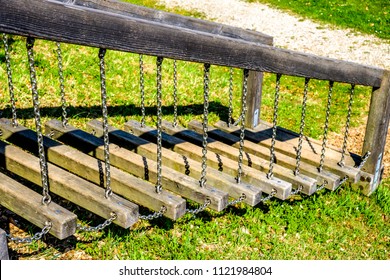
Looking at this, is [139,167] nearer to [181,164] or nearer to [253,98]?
[181,164]

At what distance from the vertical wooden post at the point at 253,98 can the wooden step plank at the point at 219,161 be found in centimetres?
111

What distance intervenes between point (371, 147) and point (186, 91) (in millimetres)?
3252

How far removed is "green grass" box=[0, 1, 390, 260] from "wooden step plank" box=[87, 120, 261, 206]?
1.64ft

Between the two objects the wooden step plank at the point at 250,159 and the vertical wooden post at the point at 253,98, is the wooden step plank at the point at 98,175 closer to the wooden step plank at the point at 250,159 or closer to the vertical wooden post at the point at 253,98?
the wooden step plank at the point at 250,159

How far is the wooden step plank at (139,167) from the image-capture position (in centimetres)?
372

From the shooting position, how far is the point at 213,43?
333cm

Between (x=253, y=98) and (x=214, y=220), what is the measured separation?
5.49ft

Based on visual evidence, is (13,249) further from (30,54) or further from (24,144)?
(30,54)

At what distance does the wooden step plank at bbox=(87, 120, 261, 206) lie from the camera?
3922 millimetres

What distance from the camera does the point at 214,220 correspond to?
453 centimetres

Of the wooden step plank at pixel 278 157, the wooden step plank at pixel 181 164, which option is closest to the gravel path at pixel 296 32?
the wooden step plank at pixel 278 157

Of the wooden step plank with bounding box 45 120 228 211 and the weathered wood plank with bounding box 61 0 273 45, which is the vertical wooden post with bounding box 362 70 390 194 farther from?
the wooden step plank with bounding box 45 120 228 211

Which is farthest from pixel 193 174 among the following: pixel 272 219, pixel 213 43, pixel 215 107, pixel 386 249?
pixel 215 107

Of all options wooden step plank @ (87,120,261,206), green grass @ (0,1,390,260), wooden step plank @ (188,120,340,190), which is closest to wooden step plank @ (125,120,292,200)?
wooden step plank @ (87,120,261,206)
